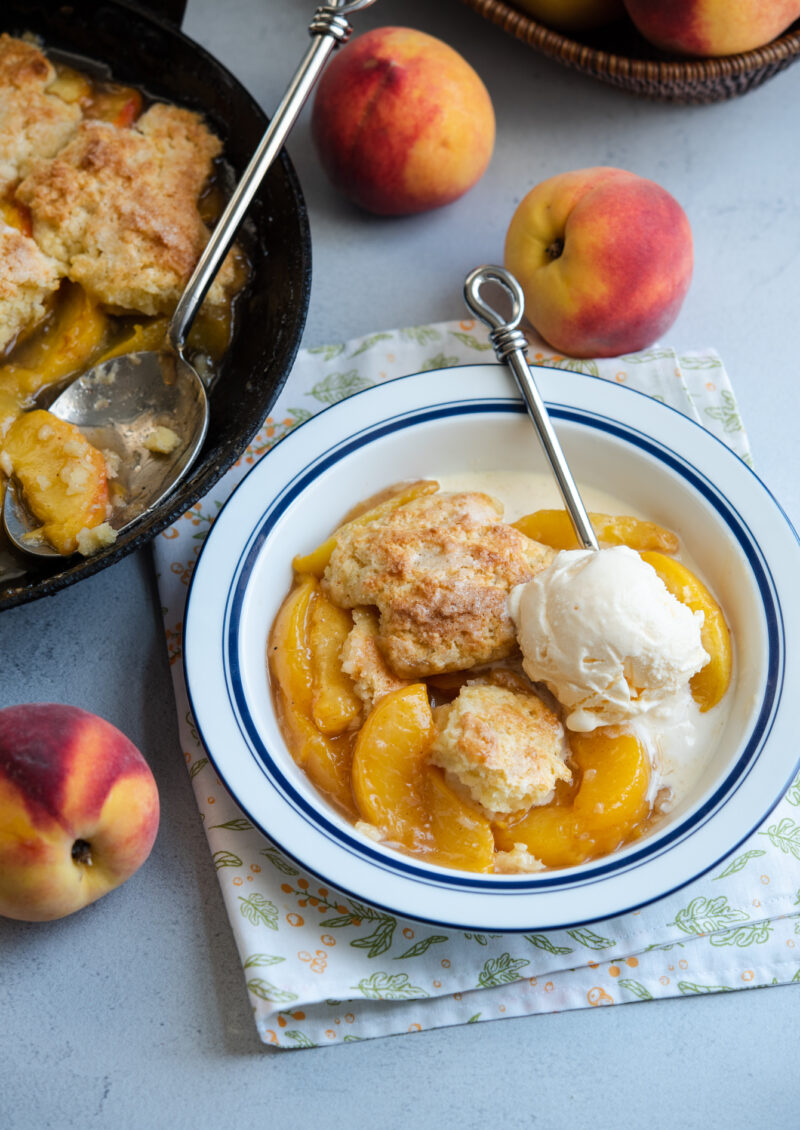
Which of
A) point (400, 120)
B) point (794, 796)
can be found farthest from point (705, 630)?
point (400, 120)

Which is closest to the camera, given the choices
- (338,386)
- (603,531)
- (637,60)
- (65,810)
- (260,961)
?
(65,810)

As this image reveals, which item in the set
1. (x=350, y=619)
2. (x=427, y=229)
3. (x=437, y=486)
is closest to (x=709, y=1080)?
(x=350, y=619)

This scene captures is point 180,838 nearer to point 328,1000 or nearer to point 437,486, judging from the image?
point 328,1000

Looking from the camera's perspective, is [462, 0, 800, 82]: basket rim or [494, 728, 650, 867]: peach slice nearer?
[494, 728, 650, 867]: peach slice

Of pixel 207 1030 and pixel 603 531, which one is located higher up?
pixel 603 531

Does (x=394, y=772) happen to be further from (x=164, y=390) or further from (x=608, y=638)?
(x=164, y=390)

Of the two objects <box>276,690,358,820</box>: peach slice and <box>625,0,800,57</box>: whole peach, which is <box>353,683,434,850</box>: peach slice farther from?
<box>625,0,800,57</box>: whole peach

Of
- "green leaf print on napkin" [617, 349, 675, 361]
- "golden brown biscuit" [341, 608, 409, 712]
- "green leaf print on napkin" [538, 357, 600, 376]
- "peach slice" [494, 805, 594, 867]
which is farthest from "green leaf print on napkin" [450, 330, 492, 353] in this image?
"peach slice" [494, 805, 594, 867]

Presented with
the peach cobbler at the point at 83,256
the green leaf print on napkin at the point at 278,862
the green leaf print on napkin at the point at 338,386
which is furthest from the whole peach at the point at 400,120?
the green leaf print on napkin at the point at 278,862
